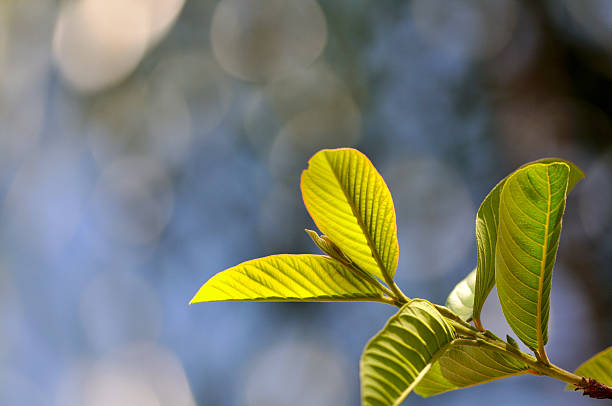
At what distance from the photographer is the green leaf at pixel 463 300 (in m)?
0.36

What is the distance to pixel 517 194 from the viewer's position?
28cm

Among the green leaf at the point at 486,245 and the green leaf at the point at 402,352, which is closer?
the green leaf at the point at 402,352

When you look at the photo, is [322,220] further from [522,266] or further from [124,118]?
[124,118]

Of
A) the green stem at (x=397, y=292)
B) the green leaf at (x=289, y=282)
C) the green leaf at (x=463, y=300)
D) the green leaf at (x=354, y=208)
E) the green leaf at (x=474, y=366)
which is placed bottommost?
the green leaf at (x=474, y=366)

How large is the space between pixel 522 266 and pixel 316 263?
0.39ft

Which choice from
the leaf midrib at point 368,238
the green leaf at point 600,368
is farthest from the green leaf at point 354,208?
the green leaf at point 600,368

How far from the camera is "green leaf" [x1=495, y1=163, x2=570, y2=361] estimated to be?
28 centimetres

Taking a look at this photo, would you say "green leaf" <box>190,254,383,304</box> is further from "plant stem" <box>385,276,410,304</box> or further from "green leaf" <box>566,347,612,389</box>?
"green leaf" <box>566,347,612,389</box>

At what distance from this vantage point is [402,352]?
0.25 m

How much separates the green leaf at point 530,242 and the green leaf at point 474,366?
0.8 inches

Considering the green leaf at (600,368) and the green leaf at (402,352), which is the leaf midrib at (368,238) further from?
the green leaf at (600,368)

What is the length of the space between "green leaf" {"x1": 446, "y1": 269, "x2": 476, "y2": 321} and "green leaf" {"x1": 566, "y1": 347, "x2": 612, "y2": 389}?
0.10 metres

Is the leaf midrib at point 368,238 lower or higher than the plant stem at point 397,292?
higher

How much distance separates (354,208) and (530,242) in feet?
0.33
